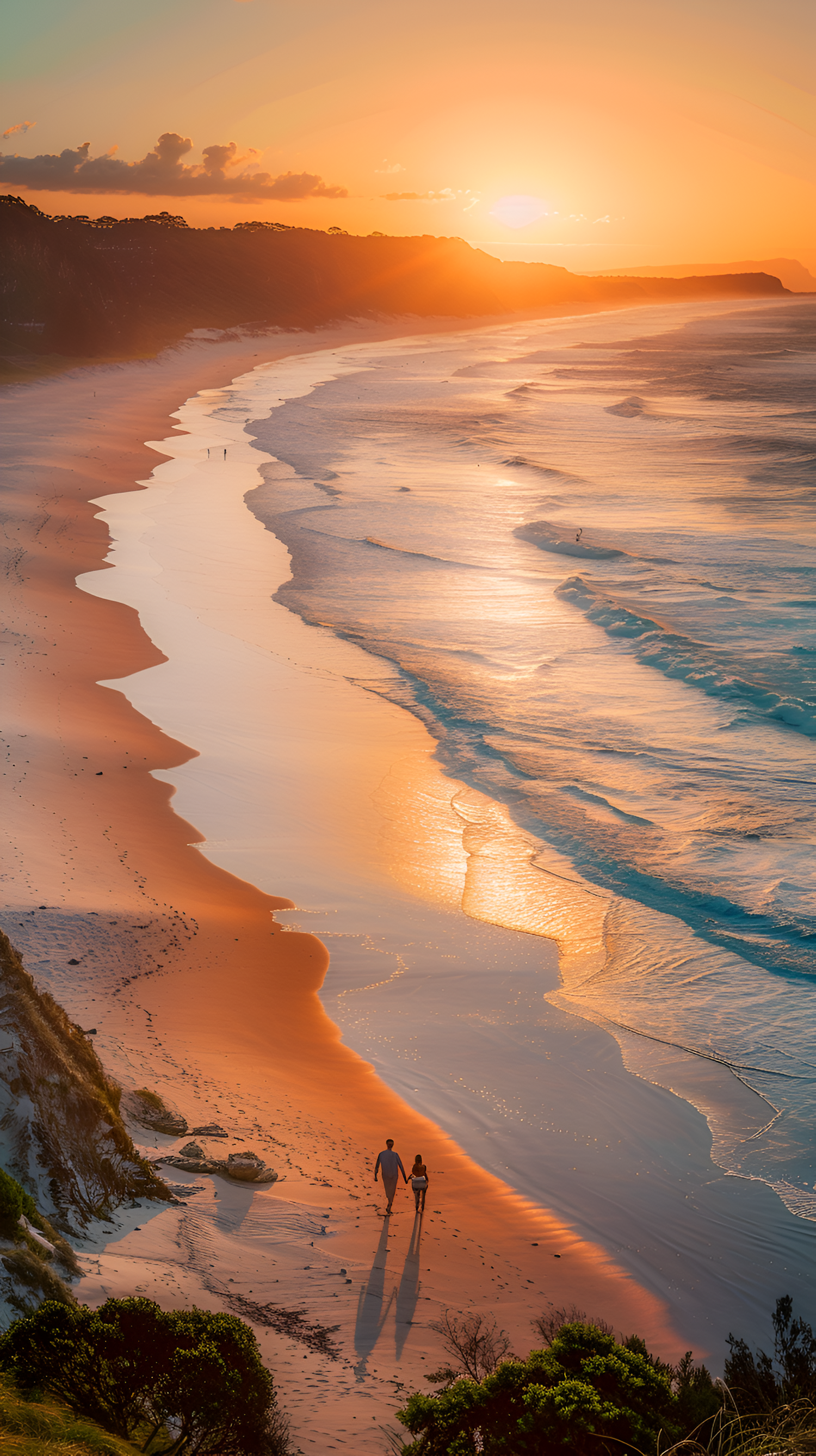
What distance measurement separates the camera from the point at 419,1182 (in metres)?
9.34

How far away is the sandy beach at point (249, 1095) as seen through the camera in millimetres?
7965

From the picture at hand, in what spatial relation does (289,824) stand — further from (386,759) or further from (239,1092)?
(239,1092)

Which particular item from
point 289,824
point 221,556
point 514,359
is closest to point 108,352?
point 514,359

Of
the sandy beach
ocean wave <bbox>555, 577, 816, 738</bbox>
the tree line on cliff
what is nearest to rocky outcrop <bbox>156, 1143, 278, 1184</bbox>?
the sandy beach

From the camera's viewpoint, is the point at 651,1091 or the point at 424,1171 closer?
the point at 424,1171

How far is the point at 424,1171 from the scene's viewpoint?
31.1 ft

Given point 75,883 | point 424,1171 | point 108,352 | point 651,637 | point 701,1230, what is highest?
point 108,352

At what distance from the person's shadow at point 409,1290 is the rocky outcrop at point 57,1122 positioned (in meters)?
2.38

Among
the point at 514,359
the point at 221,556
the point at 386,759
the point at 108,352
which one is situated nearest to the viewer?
the point at 386,759

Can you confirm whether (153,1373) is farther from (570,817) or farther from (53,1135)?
(570,817)

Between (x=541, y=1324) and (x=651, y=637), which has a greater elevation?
(x=651, y=637)

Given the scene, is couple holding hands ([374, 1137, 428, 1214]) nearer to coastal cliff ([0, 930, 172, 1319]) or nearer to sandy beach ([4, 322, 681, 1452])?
sandy beach ([4, 322, 681, 1452])

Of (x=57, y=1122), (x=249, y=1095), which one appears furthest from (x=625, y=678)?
(x=57, y=1122)

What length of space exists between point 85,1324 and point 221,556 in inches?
1264
